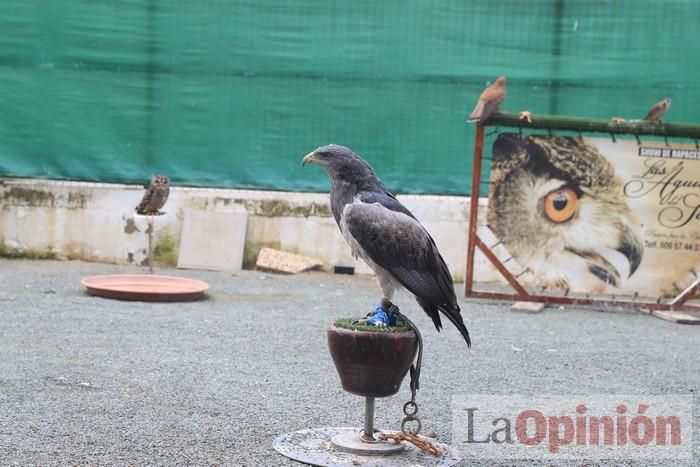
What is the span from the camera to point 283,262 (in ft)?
31.5

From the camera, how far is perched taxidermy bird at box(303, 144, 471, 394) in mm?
4234

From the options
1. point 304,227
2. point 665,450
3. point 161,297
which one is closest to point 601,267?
point 304,227

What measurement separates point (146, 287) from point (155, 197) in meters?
0.75

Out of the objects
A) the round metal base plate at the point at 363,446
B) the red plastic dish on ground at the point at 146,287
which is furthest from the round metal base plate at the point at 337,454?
the red plastic dish on ground at the point at 146,287

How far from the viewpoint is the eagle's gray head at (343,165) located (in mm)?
4324

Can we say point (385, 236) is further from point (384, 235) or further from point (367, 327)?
point (367, 327)

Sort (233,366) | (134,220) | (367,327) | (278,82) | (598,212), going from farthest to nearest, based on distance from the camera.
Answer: (278,82) < (134,220) < (598,212) < (233,366) < (367,327)

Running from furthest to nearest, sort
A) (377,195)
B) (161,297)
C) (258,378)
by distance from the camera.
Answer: (161,297) < (258,378) < (377,195)

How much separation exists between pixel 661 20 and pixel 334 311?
4.20 meters

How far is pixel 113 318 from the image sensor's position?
6.95 m

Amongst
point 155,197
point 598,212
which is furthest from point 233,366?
point 598,212

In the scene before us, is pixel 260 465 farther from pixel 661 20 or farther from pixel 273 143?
pixel 661 20

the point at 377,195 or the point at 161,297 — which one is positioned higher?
the point at 377,195

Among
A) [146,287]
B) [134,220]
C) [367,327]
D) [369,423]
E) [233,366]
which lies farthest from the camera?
[134,220]
